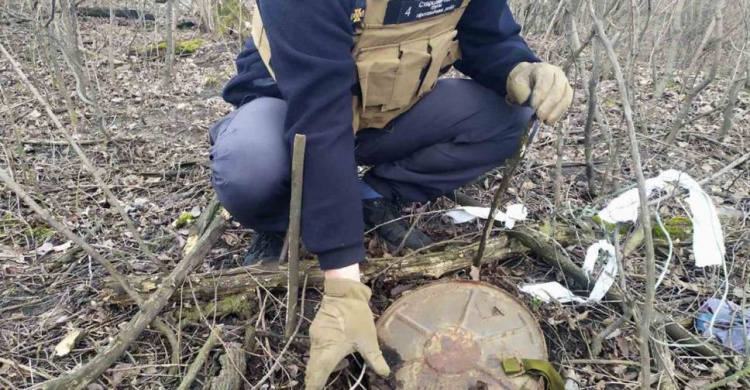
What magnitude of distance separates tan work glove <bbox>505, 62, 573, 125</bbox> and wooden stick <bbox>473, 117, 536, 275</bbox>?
8 centimetres

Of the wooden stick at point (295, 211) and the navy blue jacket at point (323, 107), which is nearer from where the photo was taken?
the wooden stick at point (295, 211)

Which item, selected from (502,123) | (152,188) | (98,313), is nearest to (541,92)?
(502,123)

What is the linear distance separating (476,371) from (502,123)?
3.23 ft

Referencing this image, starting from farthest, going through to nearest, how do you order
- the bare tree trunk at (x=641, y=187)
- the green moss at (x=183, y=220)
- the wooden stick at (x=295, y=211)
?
the green moss at (x=183, y=220)
the wooden stick at (x=295, y=211)
the bare tree trunk at (x=641, y=187)

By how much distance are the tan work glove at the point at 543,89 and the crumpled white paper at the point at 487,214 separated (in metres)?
0.40

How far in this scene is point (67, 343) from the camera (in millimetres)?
1658

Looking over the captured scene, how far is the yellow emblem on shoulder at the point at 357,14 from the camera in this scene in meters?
1.57

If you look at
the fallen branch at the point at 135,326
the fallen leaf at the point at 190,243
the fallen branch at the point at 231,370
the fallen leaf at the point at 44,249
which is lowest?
the fallen leaf at the point at 44,249

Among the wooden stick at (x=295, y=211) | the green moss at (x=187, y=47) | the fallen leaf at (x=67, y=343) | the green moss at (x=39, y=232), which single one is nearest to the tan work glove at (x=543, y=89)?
the wooden stick at (x=295, y=211)

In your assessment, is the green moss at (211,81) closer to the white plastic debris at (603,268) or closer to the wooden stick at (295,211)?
the wooden stick at (295,211)

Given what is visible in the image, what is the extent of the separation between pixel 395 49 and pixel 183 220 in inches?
48.1

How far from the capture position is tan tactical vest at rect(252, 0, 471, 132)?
164 cm

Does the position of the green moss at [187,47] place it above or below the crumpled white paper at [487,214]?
below

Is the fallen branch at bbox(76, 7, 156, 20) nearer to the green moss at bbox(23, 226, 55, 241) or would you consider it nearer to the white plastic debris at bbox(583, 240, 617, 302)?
the green moss at bbox(23, 226, 55, 241)
